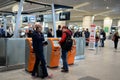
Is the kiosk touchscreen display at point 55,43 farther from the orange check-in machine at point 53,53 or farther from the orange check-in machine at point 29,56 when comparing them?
the orange check-in machine at point 29,56

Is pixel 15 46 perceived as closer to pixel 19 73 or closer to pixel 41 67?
pixel 19 73

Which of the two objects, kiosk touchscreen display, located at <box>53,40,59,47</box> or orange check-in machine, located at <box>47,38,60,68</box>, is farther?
kiosk touchscreen display, located at <box>53,40,59,47</box>

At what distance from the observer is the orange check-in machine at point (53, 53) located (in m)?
5.83

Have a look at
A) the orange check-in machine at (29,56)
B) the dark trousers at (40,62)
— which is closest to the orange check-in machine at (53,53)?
the orange check-in machine at (29,56)

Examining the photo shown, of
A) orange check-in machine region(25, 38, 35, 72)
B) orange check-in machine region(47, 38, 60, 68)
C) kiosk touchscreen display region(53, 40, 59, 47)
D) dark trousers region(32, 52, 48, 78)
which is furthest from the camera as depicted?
kiosk touchscreen display region(53, 40, 59, 47)

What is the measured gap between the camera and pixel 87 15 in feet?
90.9

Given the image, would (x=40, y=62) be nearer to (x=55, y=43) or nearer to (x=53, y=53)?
(x=53, y=53)

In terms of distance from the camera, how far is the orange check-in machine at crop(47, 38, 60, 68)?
19.1ft

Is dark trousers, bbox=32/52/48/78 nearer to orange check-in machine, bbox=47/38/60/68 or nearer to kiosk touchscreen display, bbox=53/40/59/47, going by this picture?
orange check-in machine, bbox=47/38/60/68

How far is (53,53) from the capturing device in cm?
582

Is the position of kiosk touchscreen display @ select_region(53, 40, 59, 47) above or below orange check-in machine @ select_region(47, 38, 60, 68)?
above

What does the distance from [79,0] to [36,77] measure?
12.4 meters

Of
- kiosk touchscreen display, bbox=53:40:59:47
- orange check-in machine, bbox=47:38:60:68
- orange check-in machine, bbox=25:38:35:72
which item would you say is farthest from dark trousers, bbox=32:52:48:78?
kiosk touchscreen display, bbox=53:40:59:47

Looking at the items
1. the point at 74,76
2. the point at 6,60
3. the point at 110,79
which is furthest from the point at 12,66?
the point at 110,79
